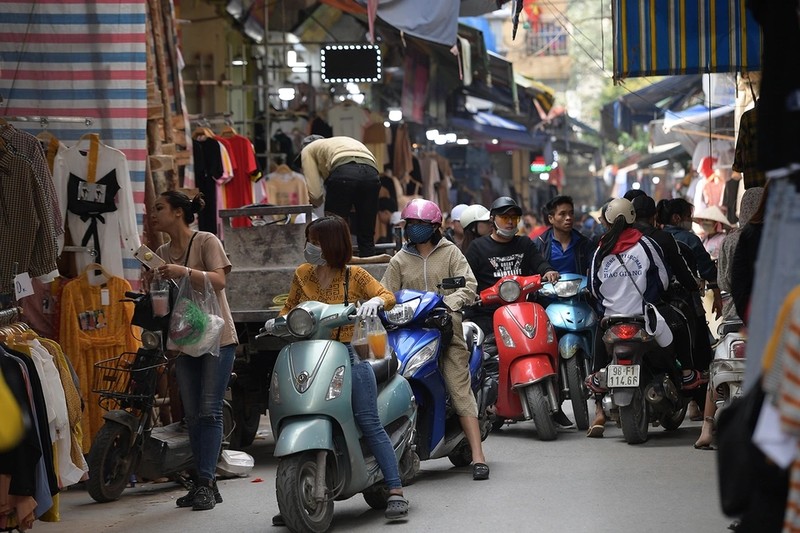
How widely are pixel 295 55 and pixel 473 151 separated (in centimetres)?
1422

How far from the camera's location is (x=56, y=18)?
10367 mm

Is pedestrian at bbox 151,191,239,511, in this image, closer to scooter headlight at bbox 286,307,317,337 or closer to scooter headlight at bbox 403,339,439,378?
scooter headlight at bbox 286,307,317,337

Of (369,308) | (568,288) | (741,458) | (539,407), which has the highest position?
(369,308)

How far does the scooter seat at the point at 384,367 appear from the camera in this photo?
7.75 meters

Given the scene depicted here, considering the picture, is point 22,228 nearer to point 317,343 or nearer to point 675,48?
point 317,343

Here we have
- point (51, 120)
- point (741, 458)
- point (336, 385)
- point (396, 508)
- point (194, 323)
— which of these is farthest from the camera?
point (51, 120)

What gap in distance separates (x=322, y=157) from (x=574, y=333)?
9.26ft

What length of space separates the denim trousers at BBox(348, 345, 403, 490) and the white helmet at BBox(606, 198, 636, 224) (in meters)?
3.47

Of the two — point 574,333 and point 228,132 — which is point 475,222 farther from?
point 228,132

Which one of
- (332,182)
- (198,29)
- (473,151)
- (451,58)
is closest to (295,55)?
(198,29)

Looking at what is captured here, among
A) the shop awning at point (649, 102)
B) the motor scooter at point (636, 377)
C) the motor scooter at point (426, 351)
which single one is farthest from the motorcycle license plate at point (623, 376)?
the shop awning at point (649, 102)

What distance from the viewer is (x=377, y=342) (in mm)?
7602

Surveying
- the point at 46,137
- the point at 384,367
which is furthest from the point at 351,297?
the point at 46,137

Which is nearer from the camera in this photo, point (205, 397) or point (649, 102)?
point (205, 397)
